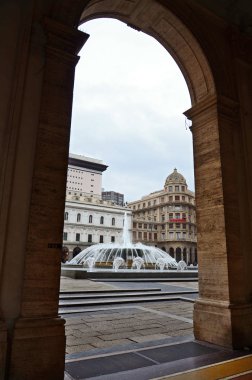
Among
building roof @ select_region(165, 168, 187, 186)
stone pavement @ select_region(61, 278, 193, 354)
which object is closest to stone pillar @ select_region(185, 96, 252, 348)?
stone pavement @ select_region(61, 278, 193, 354)

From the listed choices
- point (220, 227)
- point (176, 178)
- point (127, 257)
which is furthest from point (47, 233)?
point (176, 178)

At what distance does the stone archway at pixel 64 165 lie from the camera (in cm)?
286

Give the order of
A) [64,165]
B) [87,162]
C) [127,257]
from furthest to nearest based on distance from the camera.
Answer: [87,162]
[127,257]
[64,165]

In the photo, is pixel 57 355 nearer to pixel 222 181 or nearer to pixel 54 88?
pixel 54 88

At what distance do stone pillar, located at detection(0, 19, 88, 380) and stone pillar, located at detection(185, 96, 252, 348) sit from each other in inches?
93.7

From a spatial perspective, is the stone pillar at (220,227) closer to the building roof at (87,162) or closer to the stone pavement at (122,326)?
the stone pavement at (122,326)

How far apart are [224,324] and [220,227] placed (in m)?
1.38

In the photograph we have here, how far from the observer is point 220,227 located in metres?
4.47

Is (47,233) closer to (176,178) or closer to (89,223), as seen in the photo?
(89,223)

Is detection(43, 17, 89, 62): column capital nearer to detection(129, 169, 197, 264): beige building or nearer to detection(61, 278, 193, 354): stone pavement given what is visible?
detection(61, 278, 193, 354): stone pavement

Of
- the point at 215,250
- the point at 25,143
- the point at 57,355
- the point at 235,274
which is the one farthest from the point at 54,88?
the point at 235,274

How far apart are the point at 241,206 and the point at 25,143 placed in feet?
11.5

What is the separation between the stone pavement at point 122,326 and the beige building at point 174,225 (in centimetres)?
5595

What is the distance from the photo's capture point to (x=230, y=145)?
16.1 ft
